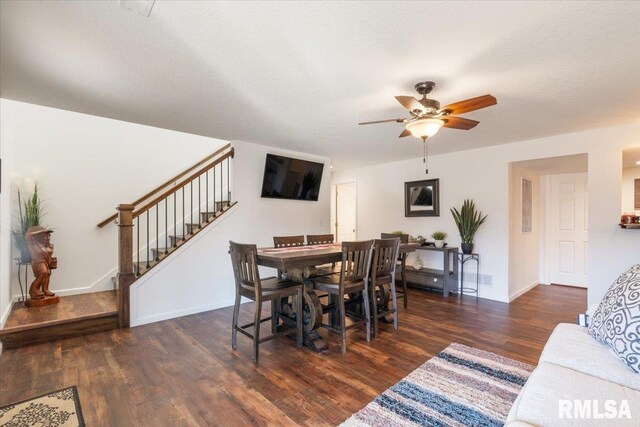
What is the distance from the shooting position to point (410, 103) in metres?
2.30

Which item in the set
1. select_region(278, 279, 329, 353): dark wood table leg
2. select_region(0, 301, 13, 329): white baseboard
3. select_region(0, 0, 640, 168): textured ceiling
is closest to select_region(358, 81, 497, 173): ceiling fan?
select_region(0, 0, 640, 168): textured ceiling

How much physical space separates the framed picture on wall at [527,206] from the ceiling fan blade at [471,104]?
3332 mm

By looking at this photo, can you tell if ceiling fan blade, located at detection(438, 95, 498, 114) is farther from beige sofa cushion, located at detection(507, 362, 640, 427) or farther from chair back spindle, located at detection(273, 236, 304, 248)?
chair back spindle, located at detection(273, 236, 304, 248)

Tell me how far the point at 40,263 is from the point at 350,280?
11.6ft

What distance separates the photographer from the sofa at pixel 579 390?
1061 millimetres

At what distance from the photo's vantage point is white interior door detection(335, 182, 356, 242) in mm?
7277

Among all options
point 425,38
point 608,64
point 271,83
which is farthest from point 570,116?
point 271,83

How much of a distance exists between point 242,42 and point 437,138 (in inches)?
124

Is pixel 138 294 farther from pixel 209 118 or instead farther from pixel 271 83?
pixel 271 83

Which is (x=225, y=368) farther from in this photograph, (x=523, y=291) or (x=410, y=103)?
(x=523, y=291)

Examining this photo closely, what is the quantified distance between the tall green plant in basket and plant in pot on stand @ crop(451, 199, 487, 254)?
5764 mm

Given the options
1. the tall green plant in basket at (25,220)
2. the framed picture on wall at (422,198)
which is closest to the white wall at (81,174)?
the tall green plant in basket at (25,220)

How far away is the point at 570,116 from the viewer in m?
3.26

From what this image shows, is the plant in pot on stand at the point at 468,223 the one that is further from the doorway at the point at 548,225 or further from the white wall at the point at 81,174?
the white wall at the point at 81,174
